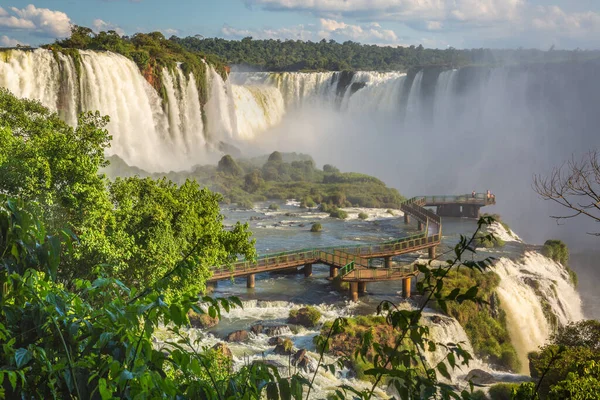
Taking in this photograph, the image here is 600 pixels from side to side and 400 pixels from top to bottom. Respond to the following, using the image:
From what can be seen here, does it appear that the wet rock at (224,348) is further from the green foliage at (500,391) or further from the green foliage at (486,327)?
the green foliage at (486,327)

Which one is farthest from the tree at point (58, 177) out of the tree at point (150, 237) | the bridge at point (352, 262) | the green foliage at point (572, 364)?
the green foliage at point (572, 364)

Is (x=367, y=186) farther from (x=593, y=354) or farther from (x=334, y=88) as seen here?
(x=593, y=354)

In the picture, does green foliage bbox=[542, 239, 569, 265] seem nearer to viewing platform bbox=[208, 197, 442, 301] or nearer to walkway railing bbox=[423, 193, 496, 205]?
viewing platform bbox=[208, 197, 442, 301]

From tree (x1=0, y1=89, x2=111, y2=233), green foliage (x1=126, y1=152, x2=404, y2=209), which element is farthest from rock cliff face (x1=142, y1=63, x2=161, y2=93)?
tree (x1=0, y1=89, x2=111, y2=233)

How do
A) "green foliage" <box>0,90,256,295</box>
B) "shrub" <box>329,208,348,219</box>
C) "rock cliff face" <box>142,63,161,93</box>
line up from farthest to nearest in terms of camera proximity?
"rock cliff face" <box>142,63,161,93</box> → "shrub" <box>329,208,348,219</box> → "green foliage" <box>0,90,256,295</box>

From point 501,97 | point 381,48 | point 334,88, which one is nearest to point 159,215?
point 501,97
